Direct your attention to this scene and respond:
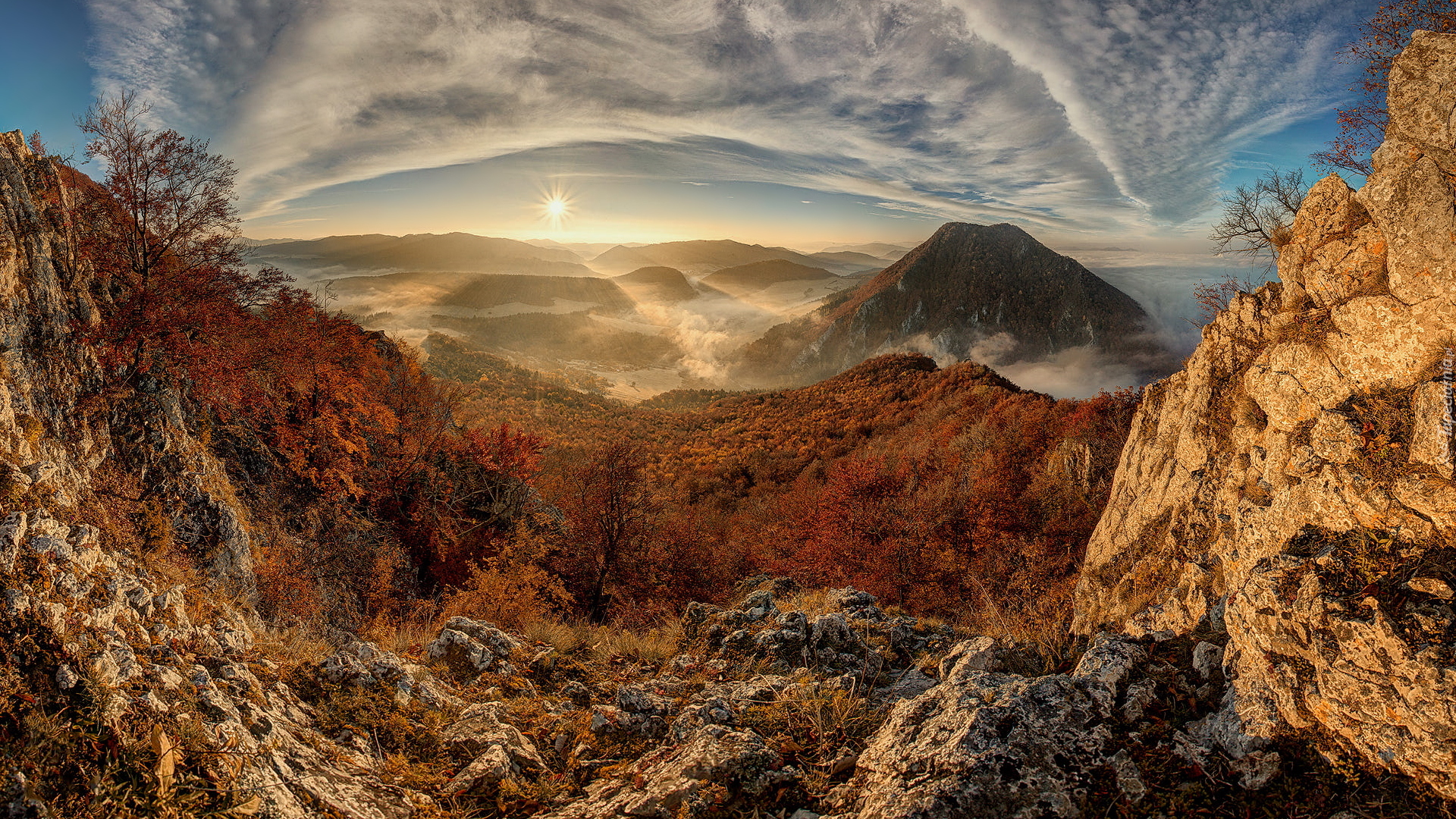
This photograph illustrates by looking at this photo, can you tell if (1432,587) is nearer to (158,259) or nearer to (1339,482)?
(1339,482)

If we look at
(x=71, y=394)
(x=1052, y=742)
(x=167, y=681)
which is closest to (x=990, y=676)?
(x=1052, y=742)

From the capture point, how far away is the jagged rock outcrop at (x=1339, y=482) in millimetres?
4328

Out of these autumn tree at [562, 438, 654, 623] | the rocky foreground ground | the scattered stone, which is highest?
the scattered stone

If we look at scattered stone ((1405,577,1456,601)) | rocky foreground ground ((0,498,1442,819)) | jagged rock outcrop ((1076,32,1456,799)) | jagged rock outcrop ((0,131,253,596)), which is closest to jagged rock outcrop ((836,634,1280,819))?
rocky foreground ground ((0,498,1442,819))

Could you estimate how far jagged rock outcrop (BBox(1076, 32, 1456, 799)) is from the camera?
170 inches

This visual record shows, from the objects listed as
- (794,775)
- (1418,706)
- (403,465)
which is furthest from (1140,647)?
(403,465)

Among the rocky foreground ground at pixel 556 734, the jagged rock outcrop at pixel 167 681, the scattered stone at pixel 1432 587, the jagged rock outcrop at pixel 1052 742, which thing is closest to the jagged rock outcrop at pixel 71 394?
the jagged rock outcrop at pixel 167 681

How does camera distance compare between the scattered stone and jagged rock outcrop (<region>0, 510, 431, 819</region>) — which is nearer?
jagged rock outcrop (<region>0, 510, 431, 819</region>)

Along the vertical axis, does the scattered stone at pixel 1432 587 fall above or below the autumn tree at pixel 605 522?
above

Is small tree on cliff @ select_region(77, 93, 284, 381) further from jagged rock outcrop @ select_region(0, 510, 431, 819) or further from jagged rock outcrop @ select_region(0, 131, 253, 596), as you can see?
jagged rock outcrop @ select_region(0, 510, 431, 819)

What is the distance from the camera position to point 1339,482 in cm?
582

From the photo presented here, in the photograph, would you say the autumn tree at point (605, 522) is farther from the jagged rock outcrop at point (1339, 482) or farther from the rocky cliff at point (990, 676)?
the jagged rock outcrop at point (1339, 482)

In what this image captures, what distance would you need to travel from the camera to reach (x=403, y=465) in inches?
1060

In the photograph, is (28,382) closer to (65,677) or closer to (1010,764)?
(65,677)
